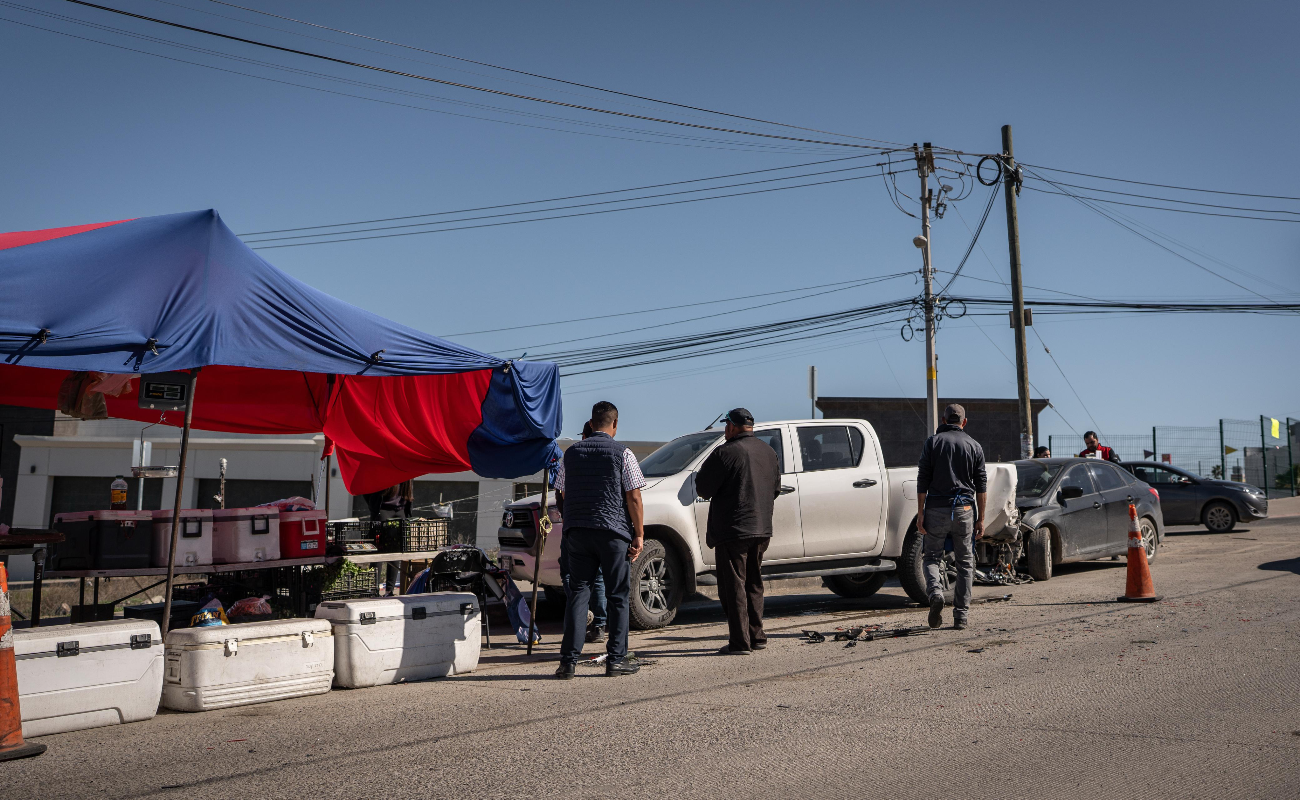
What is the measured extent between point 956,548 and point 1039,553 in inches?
164

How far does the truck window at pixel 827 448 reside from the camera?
404 inches

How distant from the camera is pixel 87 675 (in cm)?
571

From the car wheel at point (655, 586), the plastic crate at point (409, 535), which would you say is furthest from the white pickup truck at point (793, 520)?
the plastic crate at point (409, 535)

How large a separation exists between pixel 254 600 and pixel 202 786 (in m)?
4.66

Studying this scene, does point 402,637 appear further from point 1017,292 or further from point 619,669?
point 1017,292

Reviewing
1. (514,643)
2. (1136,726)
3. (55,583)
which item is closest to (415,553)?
(514,643)

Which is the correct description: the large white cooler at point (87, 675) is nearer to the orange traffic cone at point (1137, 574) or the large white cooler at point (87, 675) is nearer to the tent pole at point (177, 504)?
the tent pole at point (177, 504)

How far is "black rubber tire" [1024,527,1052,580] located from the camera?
40.6 feet

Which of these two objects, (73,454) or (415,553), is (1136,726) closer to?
(415,553)

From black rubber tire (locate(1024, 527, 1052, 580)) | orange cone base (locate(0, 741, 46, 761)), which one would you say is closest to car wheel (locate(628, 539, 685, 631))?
orange cone base (locate(0, 741, 46, 761))

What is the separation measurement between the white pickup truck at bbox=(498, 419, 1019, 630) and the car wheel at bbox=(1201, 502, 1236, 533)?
11151 mm

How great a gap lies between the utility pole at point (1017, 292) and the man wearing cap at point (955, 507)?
9.98m

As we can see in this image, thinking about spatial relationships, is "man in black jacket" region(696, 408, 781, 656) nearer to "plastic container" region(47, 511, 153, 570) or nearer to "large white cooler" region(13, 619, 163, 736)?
"large white cooler" region(13, 619, 163, 736)

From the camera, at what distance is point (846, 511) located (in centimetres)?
1016
